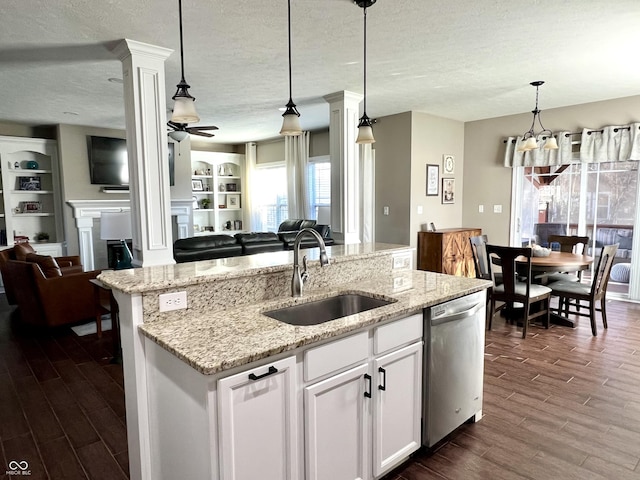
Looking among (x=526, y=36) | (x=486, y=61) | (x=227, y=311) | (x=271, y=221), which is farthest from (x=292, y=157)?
(x=227, y=311)

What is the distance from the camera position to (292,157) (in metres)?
7.80

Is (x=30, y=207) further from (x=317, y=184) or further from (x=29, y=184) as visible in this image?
(x=317, y=184)

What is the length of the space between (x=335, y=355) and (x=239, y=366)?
0.45 meters

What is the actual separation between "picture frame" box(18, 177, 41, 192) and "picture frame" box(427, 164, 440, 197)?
634 centimetres

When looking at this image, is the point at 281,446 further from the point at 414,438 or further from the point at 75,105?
the point at 75,105

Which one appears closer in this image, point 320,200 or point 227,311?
point 227,311

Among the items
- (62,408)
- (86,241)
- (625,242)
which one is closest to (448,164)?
(625,242)

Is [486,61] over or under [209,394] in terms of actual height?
over

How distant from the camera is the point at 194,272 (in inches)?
80.2

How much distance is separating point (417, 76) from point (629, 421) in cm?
337

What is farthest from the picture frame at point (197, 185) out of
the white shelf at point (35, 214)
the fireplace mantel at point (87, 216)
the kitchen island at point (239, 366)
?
the kitchen island at point (239, 366)

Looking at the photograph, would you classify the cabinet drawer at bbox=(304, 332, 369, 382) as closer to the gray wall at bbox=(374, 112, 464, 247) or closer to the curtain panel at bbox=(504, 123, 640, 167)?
the gray wall at bbox=(374, 112, 464, 247)

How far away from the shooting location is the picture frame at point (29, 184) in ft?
21.8

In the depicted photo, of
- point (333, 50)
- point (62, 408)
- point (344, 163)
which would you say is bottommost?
point (62, 408)
